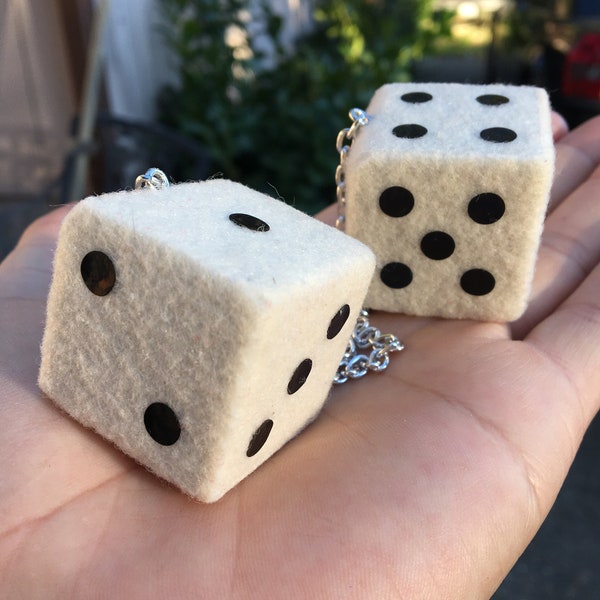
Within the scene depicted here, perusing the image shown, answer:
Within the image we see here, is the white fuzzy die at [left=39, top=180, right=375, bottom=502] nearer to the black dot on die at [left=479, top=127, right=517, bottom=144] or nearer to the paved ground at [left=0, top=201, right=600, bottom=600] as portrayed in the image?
the black dot on die at [left=479, top=127, right=517, bottom=144]

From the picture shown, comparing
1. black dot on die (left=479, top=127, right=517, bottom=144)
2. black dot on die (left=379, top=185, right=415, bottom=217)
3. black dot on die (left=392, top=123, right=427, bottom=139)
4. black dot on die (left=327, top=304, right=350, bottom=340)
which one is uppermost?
black dot on die (left=479, top=127, right=517, bottom=144)

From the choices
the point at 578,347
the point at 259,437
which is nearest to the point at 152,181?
the point at 259,437

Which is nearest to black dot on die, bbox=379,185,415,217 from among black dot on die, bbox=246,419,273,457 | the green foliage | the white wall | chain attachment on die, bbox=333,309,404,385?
chain attachment on die, bbox=333,309,404,385

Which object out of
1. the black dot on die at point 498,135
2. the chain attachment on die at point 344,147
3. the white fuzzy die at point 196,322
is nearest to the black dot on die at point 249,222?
the white fuzzy die at point 196,322

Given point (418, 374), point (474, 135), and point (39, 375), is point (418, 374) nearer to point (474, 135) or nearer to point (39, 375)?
point (474, 135)

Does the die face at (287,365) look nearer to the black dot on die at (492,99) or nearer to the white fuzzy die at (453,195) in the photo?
the white fuzzy die at (453,195)

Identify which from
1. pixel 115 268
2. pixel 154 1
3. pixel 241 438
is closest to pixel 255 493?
pixel 241 438
